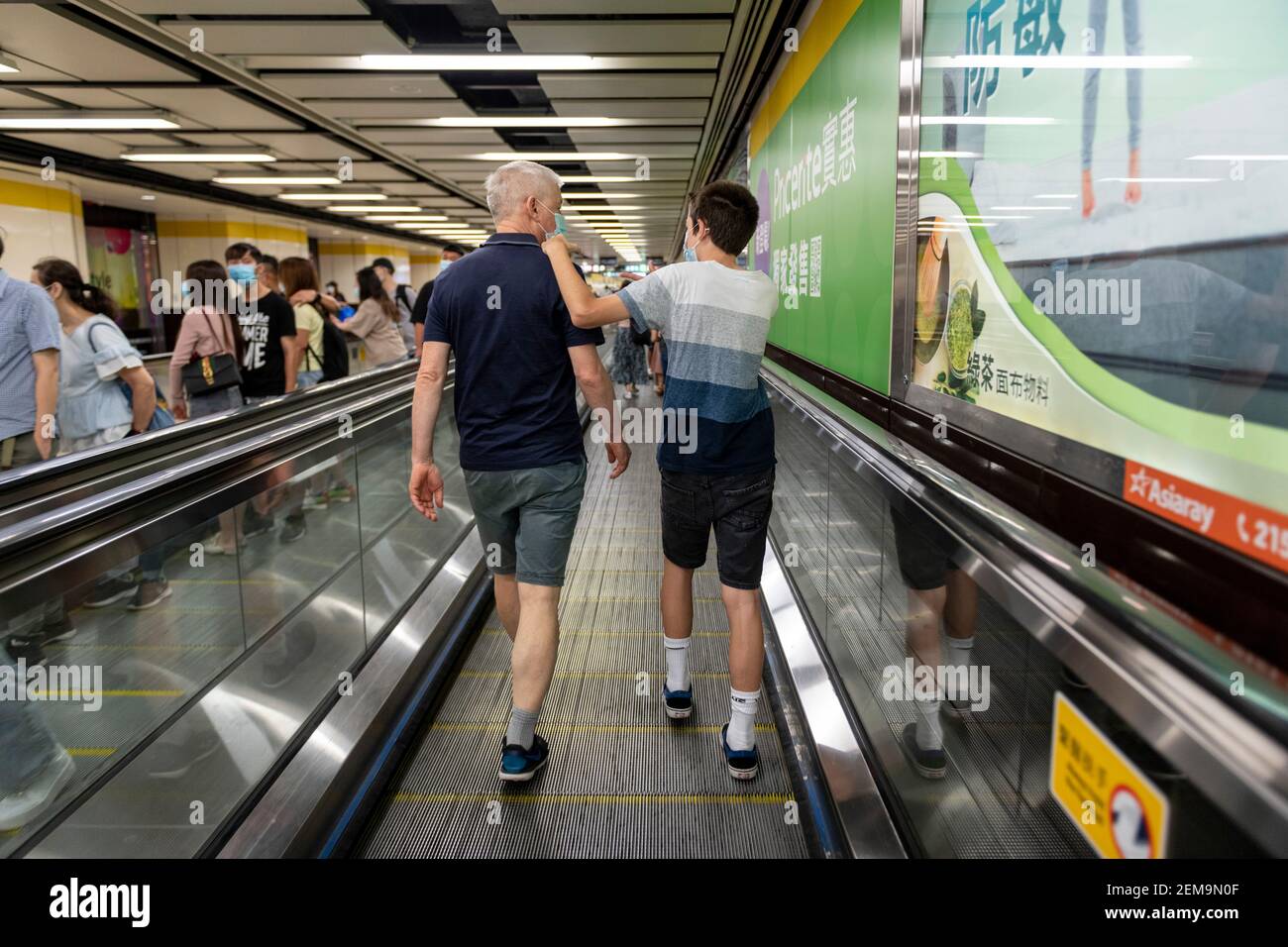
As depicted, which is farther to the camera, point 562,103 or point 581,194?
point 581,194

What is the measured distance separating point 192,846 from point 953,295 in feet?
8.05

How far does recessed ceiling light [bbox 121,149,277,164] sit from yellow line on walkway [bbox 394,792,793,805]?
35.7 ft

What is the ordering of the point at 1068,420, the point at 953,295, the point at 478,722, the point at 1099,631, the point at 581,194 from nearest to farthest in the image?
1. the point at 1099,631
2. the point at 1068,420
3. the point at 953,295
4. the point at 478,722
5. the point at 581,194

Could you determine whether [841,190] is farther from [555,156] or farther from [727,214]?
[555,156]

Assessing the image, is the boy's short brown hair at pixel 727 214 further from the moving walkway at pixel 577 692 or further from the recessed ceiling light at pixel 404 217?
the recessed ceiling light at pixel 404 217

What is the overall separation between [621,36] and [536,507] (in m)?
4.95

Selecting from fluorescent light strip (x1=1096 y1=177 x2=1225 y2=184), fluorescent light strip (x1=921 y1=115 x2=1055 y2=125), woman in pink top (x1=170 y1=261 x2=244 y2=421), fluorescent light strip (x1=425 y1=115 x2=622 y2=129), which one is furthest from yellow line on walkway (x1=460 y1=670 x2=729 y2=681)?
fluorescent light strip (x1=425 y1=115 x2=622 y2=129)

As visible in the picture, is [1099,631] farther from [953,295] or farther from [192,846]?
[192,846]

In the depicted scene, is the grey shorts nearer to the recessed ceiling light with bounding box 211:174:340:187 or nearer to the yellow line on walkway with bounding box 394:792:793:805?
the yellow line on walkway with bounding box 394:792:793:805

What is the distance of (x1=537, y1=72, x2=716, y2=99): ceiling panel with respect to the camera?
7.65 meters

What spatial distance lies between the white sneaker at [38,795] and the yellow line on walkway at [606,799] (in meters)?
1.06

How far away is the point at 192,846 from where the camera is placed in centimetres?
218

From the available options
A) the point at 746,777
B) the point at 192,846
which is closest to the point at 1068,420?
the point at 746,777

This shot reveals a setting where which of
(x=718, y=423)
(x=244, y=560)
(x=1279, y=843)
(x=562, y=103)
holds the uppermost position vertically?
(x=562, y=103)
